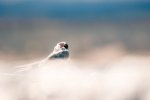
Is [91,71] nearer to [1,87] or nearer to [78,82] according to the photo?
[78,82]

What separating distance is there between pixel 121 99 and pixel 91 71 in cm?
280

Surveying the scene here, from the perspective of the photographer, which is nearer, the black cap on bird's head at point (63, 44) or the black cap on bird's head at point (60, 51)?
the black cap on bird's head at point (60, 51)

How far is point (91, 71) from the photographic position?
53.4 m

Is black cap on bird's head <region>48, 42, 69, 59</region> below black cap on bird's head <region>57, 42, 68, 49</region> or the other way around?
below

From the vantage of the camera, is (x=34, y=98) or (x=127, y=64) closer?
(x=34, y=98)

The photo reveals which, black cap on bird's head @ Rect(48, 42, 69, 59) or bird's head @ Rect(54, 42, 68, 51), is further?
bird's head @ Rect(54, 42, 68, 51)

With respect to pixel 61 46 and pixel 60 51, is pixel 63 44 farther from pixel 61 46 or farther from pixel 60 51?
pixel 60 51

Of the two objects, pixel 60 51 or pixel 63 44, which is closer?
pixel 60 51

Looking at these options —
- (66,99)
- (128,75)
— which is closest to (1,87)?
(66,99)

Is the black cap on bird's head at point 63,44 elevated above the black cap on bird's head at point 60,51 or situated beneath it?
elevated above

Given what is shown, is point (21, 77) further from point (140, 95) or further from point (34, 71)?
point (140, 95)

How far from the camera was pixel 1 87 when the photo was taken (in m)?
54.3

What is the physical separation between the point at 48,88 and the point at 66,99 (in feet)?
4.76

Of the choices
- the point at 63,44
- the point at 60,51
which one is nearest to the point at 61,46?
the point at 63,44
